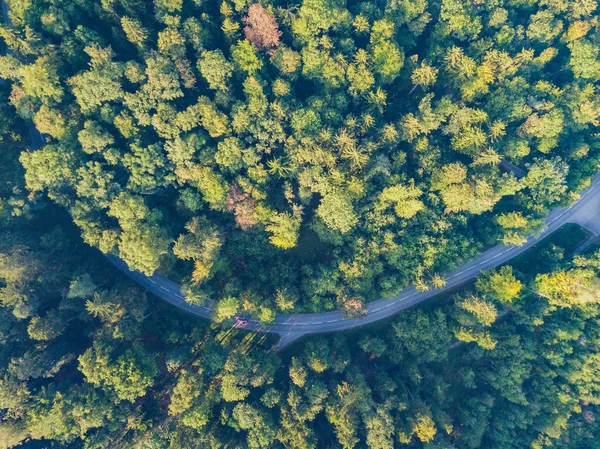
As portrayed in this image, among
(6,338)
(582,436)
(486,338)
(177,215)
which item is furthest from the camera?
(582,436)

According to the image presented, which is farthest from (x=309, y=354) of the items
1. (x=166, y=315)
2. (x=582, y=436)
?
(x=582, y=436)

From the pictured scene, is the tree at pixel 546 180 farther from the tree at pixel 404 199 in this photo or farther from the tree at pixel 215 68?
the tree at pixel 215 68

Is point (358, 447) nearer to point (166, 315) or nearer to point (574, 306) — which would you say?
point (166, 315)

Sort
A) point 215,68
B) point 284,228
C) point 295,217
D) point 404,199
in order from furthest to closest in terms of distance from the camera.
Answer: point 404,199 → point 295,217 → point 284,228 → point 215,68

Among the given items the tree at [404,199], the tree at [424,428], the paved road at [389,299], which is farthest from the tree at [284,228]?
the tree at [424,428]

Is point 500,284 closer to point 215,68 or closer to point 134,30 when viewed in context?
point 215,68

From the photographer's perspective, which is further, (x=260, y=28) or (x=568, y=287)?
(x=568, y=287)

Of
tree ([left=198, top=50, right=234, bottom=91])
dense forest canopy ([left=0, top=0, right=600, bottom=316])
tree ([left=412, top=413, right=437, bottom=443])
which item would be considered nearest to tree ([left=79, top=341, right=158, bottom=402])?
dense forest canopy ([left=0, top=0, right=600, bottom=316])

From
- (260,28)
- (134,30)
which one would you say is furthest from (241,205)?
(134,30)
